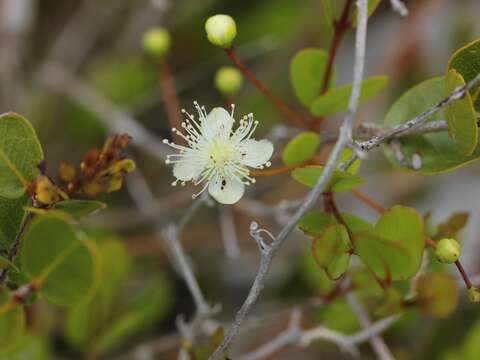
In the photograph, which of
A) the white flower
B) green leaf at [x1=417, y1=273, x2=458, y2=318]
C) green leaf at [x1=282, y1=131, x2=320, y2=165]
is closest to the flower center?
the white flower

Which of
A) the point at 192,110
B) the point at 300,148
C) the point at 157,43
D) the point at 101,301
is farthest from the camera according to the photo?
the point at 192,110

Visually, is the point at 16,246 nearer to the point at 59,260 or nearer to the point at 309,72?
the point at 59,260

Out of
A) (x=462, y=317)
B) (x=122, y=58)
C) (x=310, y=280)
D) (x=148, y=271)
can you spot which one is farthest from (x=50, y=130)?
(x=462, y=317)

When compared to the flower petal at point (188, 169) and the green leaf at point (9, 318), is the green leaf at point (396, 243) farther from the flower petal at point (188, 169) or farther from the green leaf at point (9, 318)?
the green leaf at point (9, 318)

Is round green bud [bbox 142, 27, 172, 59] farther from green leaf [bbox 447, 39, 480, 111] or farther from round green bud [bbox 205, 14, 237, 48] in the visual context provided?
green leaf [bbox 447, 39, 480, 111]

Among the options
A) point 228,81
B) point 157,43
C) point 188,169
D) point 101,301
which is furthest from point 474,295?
point 157,43
